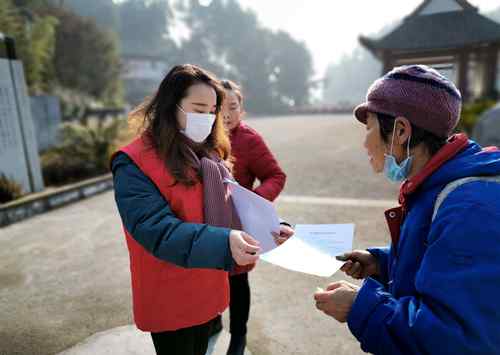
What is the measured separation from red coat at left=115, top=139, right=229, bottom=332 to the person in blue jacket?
0.62 metres

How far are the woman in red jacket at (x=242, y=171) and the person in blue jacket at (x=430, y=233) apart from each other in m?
1.25

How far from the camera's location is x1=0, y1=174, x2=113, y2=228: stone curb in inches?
197

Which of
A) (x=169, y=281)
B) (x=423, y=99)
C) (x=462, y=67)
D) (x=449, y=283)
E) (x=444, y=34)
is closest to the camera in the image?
(x=449, y=283)

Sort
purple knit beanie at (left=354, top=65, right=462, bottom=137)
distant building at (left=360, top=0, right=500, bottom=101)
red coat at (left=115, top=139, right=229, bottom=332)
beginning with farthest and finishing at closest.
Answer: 1. distant building at (left=360, top=0, right=500, bottom=101)
2. red coat at (left=115, top=139, right=229, bottom=332)
3. purple knit beanie at (left=354, top=65, right=462, bottom=137)

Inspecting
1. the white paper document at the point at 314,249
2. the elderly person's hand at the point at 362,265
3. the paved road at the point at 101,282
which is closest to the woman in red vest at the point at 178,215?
the white paper document at the point at 314,249

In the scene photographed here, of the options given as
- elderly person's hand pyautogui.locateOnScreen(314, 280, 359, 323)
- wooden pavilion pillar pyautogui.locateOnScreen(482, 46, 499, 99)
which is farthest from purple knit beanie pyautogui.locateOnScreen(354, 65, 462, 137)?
wooden pavilion pillar pyautogui.locateOnScreen(482, 46, 499, 99)

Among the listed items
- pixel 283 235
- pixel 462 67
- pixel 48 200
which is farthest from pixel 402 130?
pixel 462 67

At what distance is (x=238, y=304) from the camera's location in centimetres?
230

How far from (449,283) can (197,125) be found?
106 cm

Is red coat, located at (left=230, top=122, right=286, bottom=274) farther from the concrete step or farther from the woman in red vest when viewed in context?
the concrete step

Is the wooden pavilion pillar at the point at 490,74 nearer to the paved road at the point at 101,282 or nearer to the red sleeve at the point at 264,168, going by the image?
the paved road at the point at 101,282

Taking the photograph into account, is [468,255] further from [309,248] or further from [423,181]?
[309,248]

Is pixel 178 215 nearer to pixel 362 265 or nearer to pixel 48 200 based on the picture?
pixel 362 265

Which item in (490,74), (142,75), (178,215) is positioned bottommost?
(142,75)
